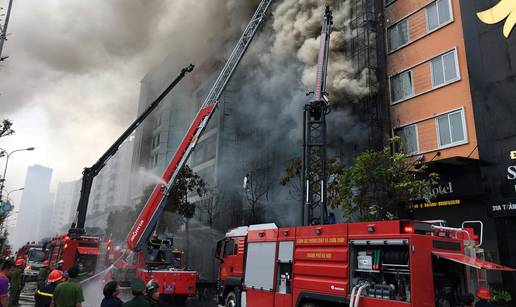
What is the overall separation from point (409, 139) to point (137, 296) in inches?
581

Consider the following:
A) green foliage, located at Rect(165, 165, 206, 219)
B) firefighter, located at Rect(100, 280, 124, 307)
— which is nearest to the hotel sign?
firefighter, located at Rect(100, 280, 124, 307)

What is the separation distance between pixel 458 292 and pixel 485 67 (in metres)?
9.53

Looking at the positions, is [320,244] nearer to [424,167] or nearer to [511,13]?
[424,167]

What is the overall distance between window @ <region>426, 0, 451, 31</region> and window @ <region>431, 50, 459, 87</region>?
148 cm

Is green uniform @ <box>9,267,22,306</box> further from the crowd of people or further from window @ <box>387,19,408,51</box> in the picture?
window @ <box>387,19,408,51</box>

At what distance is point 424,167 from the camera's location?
13.7 meters

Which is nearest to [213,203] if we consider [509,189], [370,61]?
[370,61]

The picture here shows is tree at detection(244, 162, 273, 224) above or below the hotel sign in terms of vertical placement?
above

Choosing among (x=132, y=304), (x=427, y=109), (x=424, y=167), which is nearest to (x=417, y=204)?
(x=424, y=167)

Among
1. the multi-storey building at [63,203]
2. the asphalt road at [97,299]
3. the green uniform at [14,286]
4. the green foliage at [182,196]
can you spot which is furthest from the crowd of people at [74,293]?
the multi-storey building at [63,203]

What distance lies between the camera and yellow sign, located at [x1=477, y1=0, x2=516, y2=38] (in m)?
12.5

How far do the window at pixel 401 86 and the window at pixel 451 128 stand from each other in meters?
2.30

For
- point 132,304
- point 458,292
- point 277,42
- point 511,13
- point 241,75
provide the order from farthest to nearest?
point 241,75 < point 277,42 < point 511,13 < point 458,292 < point 132,304

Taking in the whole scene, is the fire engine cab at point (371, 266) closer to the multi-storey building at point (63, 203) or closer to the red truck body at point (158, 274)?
the red truck body at point (158, 274)
